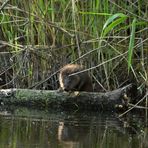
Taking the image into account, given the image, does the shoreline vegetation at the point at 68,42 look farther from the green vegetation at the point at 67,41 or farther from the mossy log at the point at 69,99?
the mossy log at the point at 69,99

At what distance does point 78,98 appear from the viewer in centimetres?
620

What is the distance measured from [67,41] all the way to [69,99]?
0.83m

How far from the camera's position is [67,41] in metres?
6.74

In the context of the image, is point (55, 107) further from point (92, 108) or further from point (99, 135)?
point (99, 135)

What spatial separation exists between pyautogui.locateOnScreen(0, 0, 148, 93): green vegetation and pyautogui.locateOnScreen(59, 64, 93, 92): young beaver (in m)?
0.12

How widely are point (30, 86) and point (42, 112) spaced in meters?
0.81

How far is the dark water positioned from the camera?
4.37m

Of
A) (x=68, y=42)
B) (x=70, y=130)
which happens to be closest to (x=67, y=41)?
(x=68, y=42)

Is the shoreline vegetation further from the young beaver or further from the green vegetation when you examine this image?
the young beaver

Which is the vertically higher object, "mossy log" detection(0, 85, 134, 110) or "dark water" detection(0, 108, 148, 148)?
"mossy log" detection(0, 85, 134, 110)

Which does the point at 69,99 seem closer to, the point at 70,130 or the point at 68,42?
the point at 68,42

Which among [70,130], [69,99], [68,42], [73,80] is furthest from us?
[68,42]

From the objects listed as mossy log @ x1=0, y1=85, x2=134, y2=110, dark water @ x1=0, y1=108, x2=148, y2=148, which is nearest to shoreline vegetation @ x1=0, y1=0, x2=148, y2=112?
mossy log @ x1=0, y1=85, x2=134, y2=110

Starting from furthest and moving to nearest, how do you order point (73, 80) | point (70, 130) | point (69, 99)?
1. point (73, 80)
2. point (69, 99)
3. point (70, 130)
